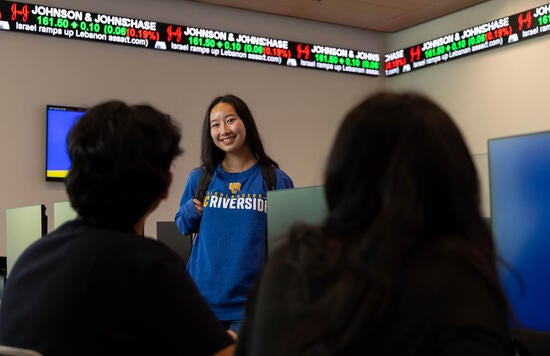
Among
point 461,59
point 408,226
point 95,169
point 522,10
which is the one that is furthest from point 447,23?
point 408,226

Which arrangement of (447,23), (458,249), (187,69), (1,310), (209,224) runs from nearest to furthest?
→ (458,249) < (1,310) < (209,224) < (187,69) < (447,23)

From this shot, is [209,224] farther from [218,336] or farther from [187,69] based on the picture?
[187,69]

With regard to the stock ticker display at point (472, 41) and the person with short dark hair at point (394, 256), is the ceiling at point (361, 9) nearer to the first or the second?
the stock ticker display at point (472, 41)

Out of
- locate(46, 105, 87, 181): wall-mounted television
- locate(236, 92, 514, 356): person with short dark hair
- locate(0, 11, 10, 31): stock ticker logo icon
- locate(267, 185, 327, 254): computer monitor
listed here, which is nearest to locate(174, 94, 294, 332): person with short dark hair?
locate(267, 185, 327, 254): computer monitor

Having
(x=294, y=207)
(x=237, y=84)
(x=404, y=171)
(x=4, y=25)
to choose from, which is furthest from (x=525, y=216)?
(x=237, y=84)

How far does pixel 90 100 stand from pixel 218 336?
13.4ft

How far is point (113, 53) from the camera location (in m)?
5.12

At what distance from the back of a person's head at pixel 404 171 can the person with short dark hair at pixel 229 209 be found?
4.37 ft

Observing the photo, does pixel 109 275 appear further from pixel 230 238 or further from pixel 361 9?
pixel 361 9

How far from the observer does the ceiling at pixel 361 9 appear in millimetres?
5445

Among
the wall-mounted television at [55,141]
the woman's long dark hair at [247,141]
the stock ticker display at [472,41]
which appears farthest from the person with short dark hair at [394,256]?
the stock ticker display at [472,41]

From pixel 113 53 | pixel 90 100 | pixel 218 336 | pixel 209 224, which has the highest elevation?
pixel 113 53

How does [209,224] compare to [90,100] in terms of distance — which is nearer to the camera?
[209,224]

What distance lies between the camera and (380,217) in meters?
0.80
